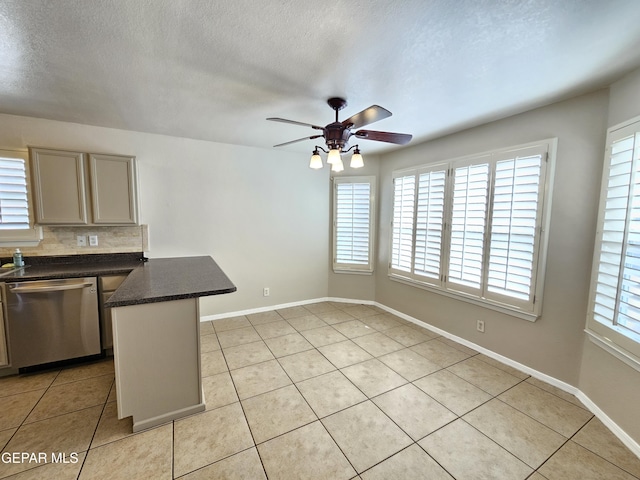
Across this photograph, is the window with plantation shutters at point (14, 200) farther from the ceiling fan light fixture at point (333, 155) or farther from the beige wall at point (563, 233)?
the beige wall at point (563, 233)

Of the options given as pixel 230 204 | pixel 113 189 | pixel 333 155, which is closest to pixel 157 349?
pixel 333 155

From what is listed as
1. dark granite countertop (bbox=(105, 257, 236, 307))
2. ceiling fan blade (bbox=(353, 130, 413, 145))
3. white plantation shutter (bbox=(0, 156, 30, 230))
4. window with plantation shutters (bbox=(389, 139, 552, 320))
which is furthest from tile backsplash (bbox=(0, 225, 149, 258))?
window with plantation shutters (bbox=(389, 139, 552, 320))

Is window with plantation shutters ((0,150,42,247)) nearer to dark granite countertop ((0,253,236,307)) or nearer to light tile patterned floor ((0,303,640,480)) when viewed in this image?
dark granite countertop ((0,253,236,307))

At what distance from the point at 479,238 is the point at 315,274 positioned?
2439 mm

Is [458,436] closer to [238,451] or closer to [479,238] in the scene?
[238,451]

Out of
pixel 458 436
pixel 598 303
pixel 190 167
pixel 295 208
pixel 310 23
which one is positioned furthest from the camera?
pixel 295 208

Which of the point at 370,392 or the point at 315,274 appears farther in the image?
the point at 315,274

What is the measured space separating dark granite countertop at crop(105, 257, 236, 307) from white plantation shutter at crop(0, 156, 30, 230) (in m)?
1.22

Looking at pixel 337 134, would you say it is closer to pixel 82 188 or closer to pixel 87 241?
pixel 82 188

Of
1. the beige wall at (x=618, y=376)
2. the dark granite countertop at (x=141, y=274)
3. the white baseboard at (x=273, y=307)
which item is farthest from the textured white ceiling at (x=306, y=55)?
the white baseboard at (x=273, y=307)

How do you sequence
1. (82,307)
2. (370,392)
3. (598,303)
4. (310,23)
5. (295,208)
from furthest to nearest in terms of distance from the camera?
(295,208) → (82,307) → (370,392) → (598,303) → (310,23)

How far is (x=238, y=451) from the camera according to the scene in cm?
162

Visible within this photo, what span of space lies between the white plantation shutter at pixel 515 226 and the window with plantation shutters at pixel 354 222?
1.80m

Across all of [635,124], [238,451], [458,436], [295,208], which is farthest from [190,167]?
[635,124]
